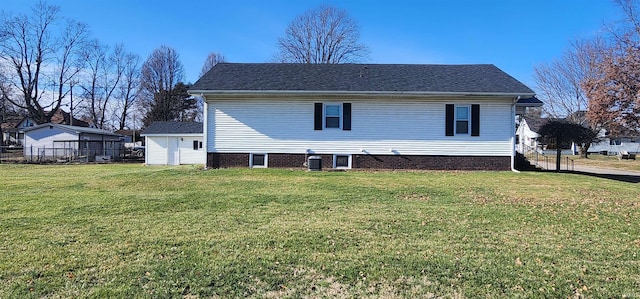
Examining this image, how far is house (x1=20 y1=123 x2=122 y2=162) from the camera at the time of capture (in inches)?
1223

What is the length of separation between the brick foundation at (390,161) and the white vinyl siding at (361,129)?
0.68 ft

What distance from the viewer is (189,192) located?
8875 millimetres

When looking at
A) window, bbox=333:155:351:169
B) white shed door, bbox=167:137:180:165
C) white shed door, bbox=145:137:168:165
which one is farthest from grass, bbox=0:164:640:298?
white shed door, bbox=145:137:168:165

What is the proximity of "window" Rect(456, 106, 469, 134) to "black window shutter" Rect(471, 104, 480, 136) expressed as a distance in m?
0.19

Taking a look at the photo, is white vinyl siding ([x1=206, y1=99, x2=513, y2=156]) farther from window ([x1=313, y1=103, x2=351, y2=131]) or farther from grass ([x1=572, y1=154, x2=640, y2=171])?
grass ([x1=572, y1=154, x2=640, y2=171])

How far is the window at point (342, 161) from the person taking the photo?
1530 centimetres

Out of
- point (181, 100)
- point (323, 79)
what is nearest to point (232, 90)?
point (323, 79)

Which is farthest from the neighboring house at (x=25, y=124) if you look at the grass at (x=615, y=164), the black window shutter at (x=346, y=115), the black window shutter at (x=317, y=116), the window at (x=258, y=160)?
the grass at (x=615, y=164)

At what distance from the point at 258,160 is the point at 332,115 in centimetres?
356

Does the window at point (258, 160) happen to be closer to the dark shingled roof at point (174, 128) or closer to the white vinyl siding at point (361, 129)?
the white vinyl siding at point (361, 129)

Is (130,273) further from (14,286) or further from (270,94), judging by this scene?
(270,94)

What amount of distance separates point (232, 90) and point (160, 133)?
13780 millimetres

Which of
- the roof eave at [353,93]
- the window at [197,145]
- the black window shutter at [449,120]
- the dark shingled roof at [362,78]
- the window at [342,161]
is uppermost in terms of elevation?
the dark shingled roof at [362,78]

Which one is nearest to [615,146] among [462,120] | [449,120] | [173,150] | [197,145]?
[462,120]
